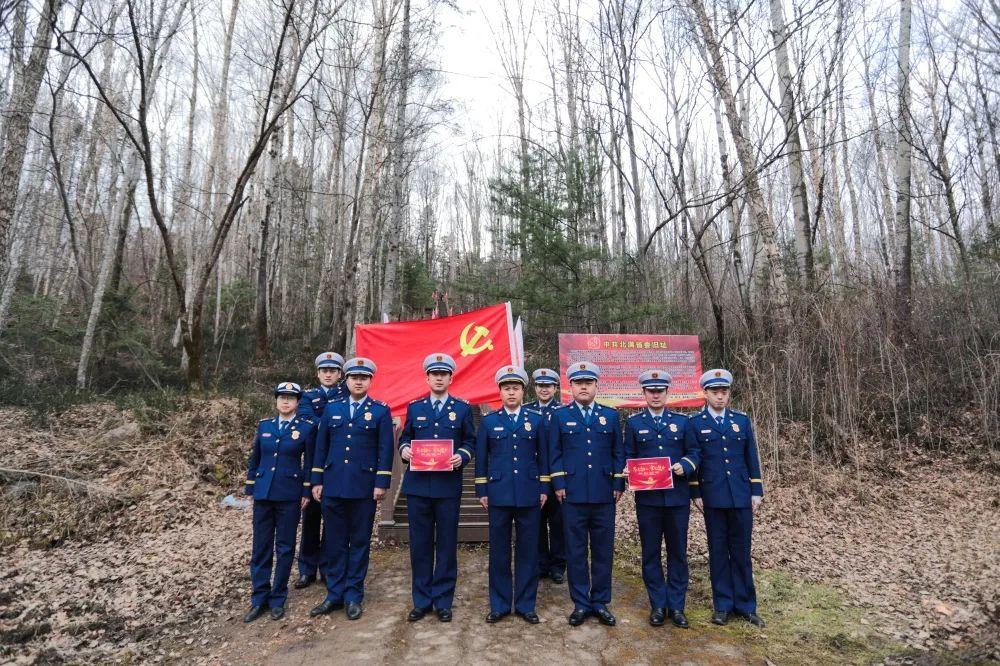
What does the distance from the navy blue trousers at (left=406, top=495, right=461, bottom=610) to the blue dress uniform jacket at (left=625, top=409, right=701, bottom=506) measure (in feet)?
5.06

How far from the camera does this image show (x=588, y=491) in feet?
14.3

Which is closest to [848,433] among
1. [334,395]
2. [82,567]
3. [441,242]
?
[334,395]

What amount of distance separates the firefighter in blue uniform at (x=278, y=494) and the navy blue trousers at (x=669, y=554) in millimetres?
2854

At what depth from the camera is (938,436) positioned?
8320 millimetres

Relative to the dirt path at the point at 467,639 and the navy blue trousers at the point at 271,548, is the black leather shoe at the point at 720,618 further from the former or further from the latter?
the navy blue trousers at the point at 271,548

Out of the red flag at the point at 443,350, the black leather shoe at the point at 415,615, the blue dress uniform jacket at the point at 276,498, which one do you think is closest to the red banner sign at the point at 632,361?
the red flag at the point at 443,350

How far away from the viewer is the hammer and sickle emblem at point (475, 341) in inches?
287

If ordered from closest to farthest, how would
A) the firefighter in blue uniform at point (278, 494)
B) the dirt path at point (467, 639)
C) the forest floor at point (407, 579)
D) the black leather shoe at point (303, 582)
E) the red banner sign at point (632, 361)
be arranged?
the dirt path at point (467, 639)
the forest floor at point (407, 579)
the firefighter in blue uniform at point (278, 494)
the black leather shoe at point (303, 582)
the red banner sign at point (632, 361)

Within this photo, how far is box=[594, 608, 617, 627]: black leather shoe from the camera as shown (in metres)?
4.25

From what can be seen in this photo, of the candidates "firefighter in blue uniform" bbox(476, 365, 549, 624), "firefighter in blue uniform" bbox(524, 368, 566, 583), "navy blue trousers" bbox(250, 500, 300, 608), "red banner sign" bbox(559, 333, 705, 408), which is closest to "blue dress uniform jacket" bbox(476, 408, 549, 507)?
"firefighter in blue uniform" bbox(476, 365, 549, 624)

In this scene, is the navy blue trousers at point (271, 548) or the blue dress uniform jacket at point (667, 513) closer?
the blue dress uniform jacket at point (667, 513)

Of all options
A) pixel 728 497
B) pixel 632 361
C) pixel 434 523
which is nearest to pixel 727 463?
pixel 728 497

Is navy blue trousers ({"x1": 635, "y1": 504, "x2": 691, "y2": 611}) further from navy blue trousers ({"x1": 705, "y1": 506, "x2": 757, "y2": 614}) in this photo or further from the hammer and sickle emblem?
the hammer and sickle emblem

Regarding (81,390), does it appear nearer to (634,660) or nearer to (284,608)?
(284,608)
